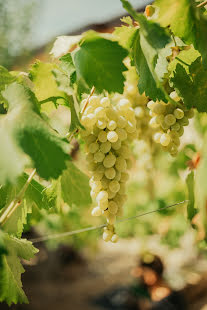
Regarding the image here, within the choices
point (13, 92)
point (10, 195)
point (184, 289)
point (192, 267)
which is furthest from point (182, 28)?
point (192, 267)


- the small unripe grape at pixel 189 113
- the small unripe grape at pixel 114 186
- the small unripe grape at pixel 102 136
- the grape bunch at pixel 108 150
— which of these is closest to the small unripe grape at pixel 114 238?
the grape bunch at pixel 108 150

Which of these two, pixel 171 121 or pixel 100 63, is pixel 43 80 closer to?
pixel 100 63

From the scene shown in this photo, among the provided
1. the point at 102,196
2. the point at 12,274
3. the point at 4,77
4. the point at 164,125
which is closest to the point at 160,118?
the point at 164,125

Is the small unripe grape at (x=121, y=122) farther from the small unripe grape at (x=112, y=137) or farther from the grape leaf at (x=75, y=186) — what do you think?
the grape leaf at (x=75, y=186)

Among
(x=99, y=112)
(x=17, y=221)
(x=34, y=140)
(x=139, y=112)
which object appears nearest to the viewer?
(x=34, y=140)

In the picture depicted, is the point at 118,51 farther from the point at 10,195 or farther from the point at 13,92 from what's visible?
the point at 10,195
